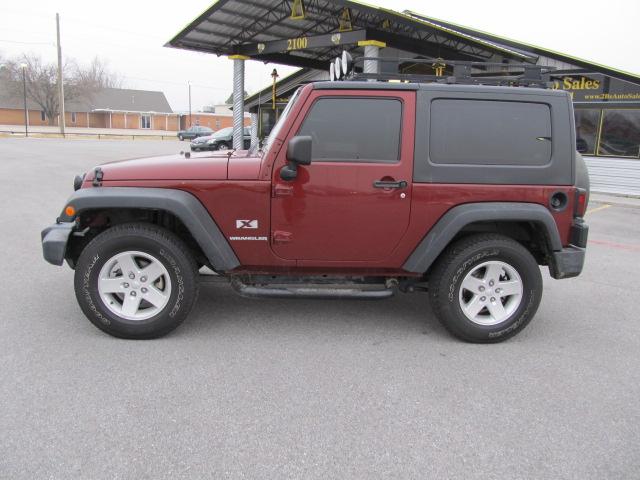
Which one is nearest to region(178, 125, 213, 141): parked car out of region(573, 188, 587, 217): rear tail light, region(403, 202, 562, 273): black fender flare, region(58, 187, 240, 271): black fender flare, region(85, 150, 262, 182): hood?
region(85, 150, 262, 182): hood

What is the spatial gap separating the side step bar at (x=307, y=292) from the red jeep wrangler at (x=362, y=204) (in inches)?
0.5

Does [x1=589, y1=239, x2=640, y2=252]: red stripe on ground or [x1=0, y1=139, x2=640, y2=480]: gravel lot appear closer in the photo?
[x1=0, y1=139, x2=640, y2=480]: gravel lot

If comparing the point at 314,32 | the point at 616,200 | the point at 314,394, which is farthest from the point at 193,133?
the point at 314,394

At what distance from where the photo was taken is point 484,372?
12.3ft

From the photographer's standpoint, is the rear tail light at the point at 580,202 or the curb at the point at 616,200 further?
the curb at the point at 616,200

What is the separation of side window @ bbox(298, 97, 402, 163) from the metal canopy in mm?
11509

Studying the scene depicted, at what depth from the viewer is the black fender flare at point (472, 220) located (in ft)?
13.1

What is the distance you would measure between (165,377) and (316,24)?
17.2m

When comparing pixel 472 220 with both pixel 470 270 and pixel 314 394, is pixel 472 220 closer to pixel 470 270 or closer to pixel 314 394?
pixel 470 270

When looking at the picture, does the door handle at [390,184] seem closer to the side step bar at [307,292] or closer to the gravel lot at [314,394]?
the side step bar at [307,292]

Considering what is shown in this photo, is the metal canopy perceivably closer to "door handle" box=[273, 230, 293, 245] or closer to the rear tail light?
the rear tail light

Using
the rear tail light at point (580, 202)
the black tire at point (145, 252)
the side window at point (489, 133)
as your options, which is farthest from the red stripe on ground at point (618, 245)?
the black tire at point (145, 252)

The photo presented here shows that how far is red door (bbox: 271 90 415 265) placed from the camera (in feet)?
13.1

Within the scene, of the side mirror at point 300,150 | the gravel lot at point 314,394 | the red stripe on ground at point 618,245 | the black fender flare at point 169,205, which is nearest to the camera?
the gravel lot at point 314,394
